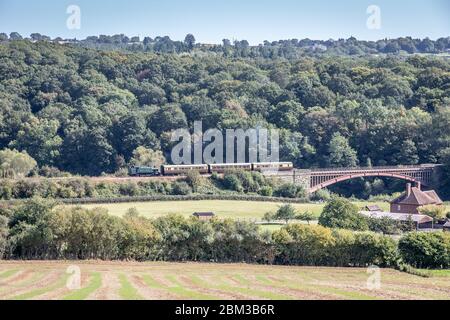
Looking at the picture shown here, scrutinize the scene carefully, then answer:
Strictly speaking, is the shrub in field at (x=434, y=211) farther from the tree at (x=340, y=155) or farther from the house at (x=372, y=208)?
the tree at (x=340, y=155)

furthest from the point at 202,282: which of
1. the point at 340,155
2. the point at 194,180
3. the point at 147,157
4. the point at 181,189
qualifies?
the point at 340,155

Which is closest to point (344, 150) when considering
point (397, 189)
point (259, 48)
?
point (397, 189)

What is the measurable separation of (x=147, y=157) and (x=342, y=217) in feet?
122

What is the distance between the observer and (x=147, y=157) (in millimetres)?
98688

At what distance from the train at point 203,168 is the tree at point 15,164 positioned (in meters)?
8.62

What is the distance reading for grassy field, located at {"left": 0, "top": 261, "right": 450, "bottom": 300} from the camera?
38.7 meters

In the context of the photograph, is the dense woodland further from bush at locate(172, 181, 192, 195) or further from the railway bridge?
bush at locate(172, 181, 192, 195)

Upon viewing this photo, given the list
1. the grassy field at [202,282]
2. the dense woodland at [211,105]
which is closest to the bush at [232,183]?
the dense woodland at [211,105]

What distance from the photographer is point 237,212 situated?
240 ft

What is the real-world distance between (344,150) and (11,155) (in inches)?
1147

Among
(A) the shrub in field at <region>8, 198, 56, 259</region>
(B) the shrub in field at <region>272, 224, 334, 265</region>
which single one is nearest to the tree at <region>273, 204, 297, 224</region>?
(B) the shrub in field at <region>272, 224, 334, 265</region>

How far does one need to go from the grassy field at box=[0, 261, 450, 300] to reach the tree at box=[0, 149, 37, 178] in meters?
39.1

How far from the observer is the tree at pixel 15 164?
88.6 meters

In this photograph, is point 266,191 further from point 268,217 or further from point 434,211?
point 434,211
